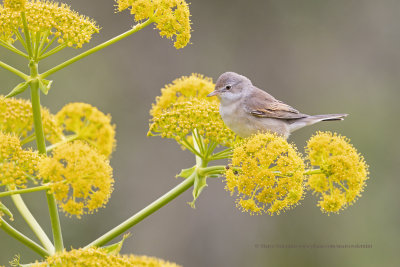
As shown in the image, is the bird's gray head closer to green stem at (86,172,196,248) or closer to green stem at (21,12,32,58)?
green stem at (86,172,196,248)

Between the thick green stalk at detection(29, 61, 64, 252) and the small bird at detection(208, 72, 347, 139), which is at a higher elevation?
the small bird at detection(208, 72, 347, 139)

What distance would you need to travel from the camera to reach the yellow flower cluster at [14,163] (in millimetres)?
3744

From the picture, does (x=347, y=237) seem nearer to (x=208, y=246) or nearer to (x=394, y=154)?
(x=394, y=154)

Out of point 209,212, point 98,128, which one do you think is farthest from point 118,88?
point 98,128

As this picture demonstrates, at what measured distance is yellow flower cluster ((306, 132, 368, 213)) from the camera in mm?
4348

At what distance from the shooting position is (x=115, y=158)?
1400cm

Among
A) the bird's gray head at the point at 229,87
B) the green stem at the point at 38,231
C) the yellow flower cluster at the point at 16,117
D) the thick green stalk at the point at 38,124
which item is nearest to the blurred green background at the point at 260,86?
the bird's gray head at the point at 229,87

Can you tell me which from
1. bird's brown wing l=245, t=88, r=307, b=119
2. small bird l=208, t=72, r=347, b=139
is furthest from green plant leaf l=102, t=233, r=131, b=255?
bird's brown wing l=245, t=88, r=307, b=119

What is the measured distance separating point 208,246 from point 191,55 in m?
4.44

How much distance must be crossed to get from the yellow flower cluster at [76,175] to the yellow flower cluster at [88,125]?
1.30m

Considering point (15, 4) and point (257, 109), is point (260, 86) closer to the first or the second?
point (257, 109)

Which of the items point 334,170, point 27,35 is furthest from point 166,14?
point 334,170

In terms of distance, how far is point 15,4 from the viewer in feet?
12.5

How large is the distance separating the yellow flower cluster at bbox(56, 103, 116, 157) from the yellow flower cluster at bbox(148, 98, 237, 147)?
0.53m
